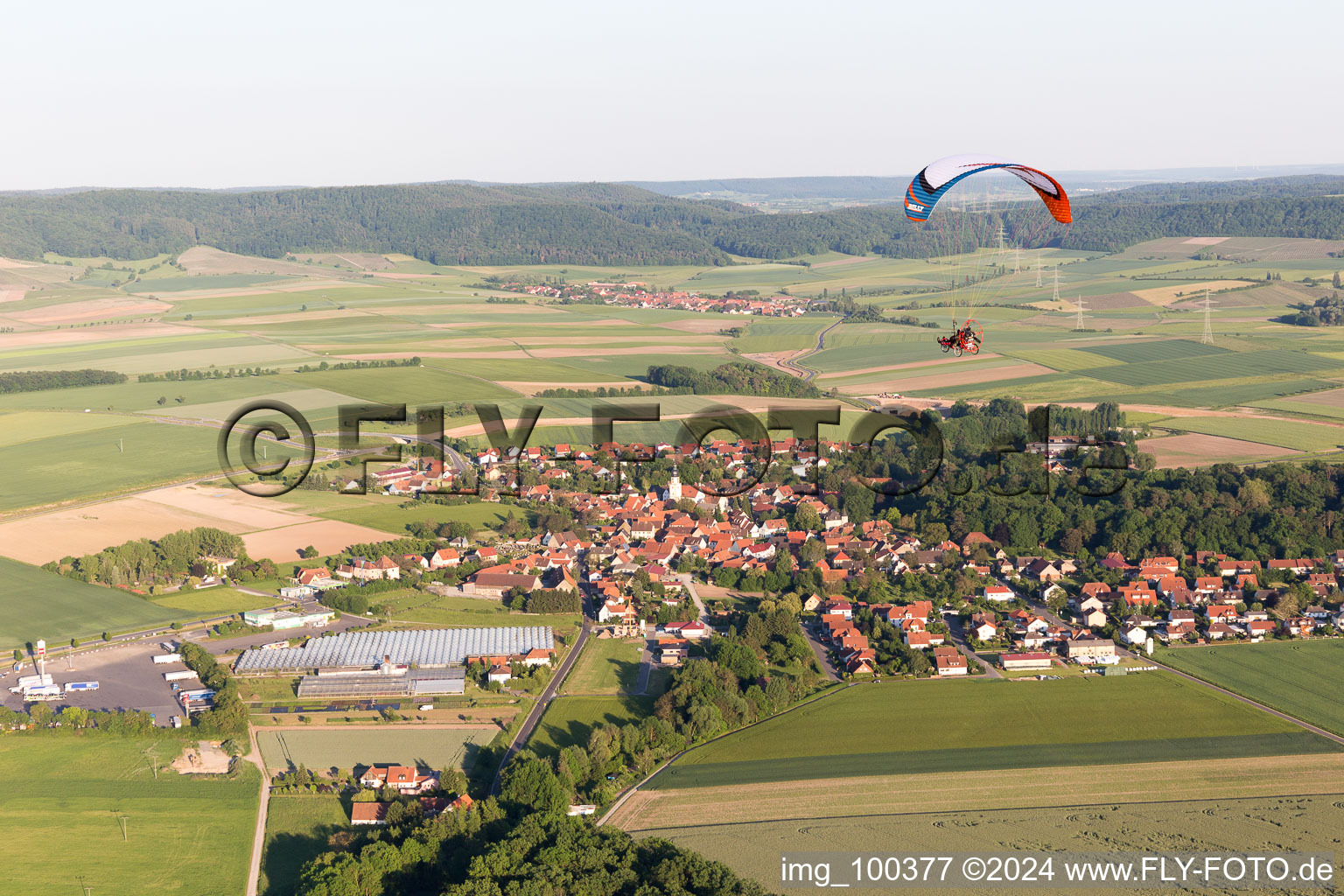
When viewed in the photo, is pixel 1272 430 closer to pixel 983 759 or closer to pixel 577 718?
pixel 983 759

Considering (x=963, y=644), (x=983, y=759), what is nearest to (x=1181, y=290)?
(x=963, y=644)

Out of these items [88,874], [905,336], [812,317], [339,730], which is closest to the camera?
[88,874]

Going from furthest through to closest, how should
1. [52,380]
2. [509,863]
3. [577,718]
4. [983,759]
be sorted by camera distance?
[52,380]
[577,718]
[983,759]
[509,863]

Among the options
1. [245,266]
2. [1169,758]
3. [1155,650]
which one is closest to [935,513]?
[1155,650]

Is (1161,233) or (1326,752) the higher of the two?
(1161,233)

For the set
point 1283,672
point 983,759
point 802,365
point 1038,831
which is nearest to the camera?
point 1038,831

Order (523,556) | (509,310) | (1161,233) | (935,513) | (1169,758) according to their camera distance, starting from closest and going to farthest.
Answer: (1169,758) < (523,556) < (935,513) < (509,310) < (1161,233)

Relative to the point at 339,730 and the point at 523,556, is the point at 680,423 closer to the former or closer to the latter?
the point at 523,556
